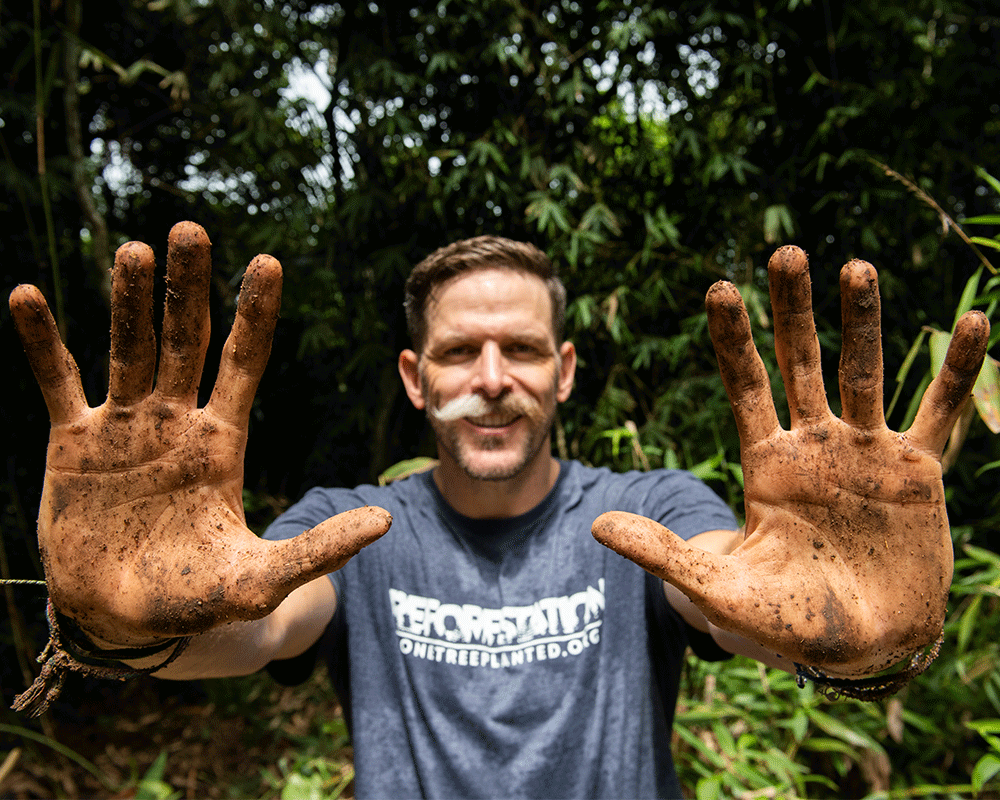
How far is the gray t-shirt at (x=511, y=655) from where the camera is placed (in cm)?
113

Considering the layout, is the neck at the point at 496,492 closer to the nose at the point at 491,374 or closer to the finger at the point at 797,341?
the nose at the point at 491,374

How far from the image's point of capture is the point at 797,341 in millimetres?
766

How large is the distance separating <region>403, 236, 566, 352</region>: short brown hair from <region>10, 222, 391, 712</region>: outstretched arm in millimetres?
702

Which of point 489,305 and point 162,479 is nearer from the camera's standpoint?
point 162,479

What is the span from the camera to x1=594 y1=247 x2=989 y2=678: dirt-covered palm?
27.4 inches

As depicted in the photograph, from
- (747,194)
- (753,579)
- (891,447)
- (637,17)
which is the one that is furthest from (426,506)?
(637,17)

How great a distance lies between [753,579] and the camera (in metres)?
0.73

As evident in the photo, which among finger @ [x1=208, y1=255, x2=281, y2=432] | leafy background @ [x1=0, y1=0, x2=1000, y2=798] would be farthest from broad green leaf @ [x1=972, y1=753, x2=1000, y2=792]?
finger @ [x1=208, y1=255, x2=281, y2=432]

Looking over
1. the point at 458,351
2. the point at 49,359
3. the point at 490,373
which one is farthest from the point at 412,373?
the point at 49,359

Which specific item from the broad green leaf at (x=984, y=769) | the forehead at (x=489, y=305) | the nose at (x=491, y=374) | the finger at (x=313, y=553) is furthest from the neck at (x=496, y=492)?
the broad green leaf at (x=984, y=769)

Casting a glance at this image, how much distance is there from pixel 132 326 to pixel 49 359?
13 cm

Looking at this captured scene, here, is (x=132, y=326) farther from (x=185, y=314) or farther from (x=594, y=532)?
(x=594, y=532)

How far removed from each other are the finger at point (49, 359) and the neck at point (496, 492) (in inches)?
30.6

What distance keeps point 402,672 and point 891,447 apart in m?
1.01
